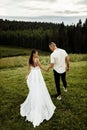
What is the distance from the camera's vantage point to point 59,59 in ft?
42.2

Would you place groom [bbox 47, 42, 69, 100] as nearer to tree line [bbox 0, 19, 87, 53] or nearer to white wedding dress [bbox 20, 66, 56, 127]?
white wedding dress [bbox 20, 66, 56, 127]

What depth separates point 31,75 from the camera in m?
11.5

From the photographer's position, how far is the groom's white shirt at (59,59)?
12.7 m

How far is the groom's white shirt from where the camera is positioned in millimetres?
12728

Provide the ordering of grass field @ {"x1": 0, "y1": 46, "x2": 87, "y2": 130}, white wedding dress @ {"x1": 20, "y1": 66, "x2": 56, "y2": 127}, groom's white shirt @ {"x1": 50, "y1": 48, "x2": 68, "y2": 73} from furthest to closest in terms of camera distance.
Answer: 1. groom's white shirt @ {"x1": 50, "y1": 48, "x2": 68, "y2": 73}
2. white wedding dress @ {"x1": 20, "y1": 66, "x2": 56, "y2": 127}
3. grass field @ {"x1": 0, "y1": 46, "x2": 87, "y2": 130}

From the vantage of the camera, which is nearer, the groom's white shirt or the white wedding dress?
the white wedding dress

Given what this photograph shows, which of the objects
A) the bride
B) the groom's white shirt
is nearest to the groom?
the groom's white shirt

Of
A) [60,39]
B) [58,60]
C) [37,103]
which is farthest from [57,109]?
[60,39]

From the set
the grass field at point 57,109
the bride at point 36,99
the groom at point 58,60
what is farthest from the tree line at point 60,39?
the bride at point 36,99

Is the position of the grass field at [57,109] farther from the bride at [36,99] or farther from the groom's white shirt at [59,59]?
the groom's white shirt at [59,59]

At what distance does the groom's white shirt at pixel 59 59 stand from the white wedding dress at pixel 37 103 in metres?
1.47

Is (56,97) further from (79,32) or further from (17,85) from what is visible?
(79,32)

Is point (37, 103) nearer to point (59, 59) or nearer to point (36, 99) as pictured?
point (36, 99)

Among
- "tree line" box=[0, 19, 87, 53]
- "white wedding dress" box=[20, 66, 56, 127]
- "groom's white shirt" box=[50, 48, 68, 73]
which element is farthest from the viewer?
"tree line" box=[0, 19, 87, 53]
